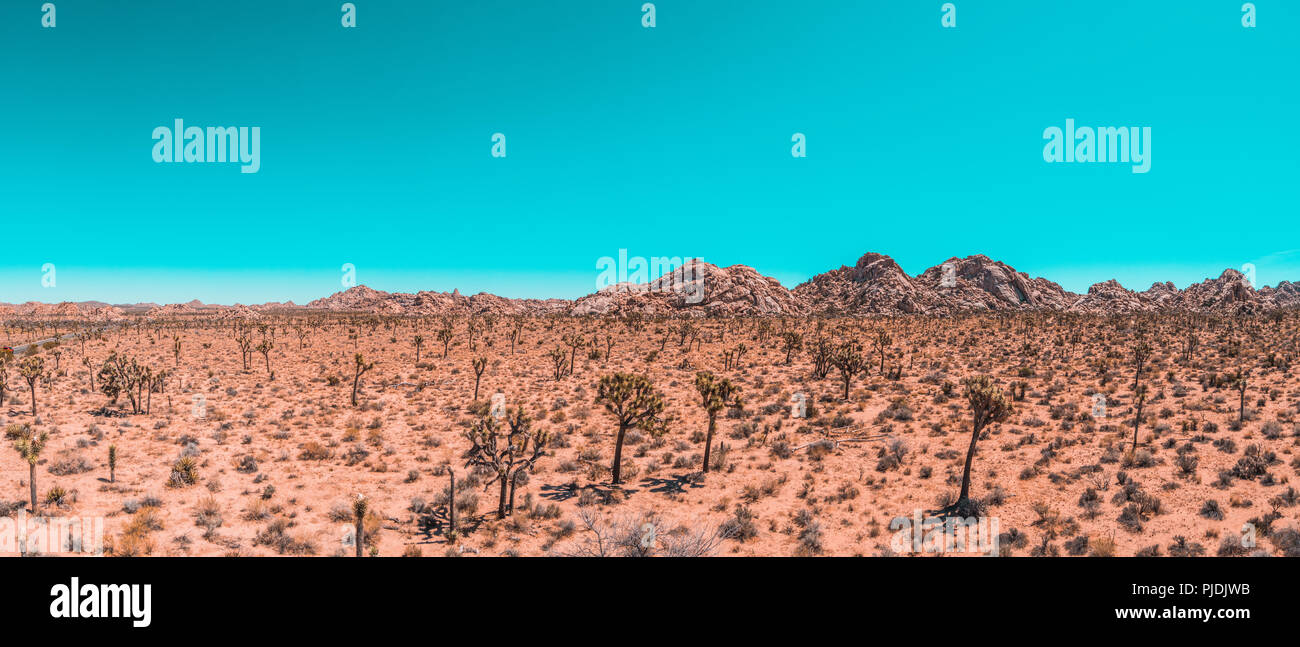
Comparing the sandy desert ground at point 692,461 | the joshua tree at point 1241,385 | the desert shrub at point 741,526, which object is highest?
the joshua tree at point 1241,385

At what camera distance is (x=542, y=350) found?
58.4 m

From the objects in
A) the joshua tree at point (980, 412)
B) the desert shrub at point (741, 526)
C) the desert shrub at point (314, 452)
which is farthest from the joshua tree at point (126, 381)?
the joshua tree at point (980, 412)

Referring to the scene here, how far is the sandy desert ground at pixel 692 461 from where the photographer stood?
51.0ft

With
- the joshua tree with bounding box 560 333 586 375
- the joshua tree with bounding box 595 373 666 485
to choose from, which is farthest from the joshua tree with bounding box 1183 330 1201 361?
the joshua tree with bounding box 560 333 586 375

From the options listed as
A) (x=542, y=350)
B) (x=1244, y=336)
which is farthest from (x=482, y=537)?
(x=1244, y=336)

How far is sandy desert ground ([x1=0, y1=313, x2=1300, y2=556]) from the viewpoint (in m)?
15.5

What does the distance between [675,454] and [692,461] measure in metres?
1.69

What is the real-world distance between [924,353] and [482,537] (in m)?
45.2

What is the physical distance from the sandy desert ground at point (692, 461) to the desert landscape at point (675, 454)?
124 mm

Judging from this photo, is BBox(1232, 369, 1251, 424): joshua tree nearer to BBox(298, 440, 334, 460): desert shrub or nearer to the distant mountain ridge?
BBox(298, 440, 334, 460): desert shrub

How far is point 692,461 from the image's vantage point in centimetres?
2334

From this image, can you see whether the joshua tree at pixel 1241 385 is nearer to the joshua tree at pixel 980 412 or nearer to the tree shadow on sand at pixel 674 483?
the joshua tree at pixel 980 412

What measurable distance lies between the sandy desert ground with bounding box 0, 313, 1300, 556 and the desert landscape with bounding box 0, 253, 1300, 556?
0.12m
